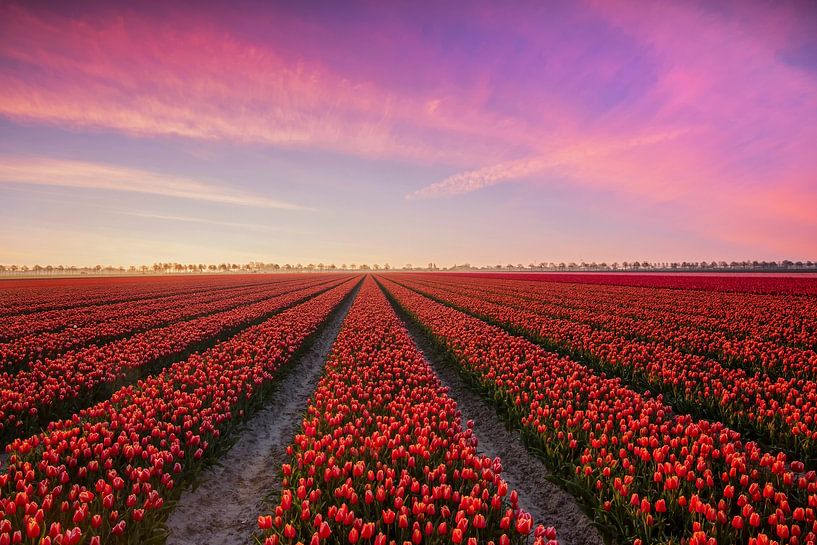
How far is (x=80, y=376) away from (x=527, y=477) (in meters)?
10.1

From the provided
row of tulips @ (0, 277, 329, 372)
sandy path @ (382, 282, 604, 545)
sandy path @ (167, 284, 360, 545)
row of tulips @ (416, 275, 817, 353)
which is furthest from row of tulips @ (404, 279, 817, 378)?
row of tulips @ (0, 277, 329, 372)

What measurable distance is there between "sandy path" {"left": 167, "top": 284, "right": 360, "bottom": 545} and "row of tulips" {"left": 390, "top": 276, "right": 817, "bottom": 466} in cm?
810

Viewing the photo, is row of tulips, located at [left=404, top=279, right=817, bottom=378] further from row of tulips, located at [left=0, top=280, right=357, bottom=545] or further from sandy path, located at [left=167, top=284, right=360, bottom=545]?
row of tulips, located at [left=0, top=280, right=357, bottom=545]

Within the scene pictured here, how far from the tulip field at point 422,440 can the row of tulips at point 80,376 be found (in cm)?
6

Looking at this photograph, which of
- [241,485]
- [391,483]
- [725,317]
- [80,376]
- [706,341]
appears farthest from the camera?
[725,317]

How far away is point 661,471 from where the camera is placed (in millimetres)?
4832

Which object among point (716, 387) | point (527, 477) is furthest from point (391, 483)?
point (716, 387)

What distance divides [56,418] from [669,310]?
25.2 m

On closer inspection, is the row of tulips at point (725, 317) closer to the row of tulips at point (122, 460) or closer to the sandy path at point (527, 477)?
the sandy path at point (527, 477)

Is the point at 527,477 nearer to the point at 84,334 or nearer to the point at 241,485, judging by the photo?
the point at 241,485

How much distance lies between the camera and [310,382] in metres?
12.4

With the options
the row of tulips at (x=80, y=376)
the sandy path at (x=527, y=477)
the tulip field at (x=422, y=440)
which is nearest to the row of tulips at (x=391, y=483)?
the tulip field at (x=422, y=440)

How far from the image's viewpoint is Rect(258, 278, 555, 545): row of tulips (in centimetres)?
370

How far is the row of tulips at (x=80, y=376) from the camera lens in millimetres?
7617
